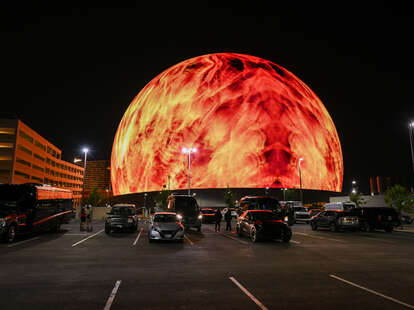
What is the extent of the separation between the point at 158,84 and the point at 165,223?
4753 cm

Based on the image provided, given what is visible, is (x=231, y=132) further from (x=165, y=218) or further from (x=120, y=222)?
(x=165, y=218)

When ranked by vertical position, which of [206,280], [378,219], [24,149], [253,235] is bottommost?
[206,280]

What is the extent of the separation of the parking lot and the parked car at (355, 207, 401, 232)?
1281 cm

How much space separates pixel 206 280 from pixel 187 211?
1584 centimetres

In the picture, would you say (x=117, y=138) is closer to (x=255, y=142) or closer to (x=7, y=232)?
(x=255, y=142)

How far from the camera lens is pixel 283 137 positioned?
1978 inches

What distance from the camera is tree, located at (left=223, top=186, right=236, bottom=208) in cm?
4891

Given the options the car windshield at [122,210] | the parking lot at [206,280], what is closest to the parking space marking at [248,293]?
the parking lot at [206,280]

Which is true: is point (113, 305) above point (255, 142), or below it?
below

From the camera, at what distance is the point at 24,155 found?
78688 millimetres

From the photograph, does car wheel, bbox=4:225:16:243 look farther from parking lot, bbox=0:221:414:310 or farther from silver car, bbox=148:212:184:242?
silver car, bbox=148:212:184:242

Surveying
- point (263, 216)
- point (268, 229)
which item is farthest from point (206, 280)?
point (263, 216)

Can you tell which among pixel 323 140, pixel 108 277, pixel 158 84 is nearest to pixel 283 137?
pixel 323 140

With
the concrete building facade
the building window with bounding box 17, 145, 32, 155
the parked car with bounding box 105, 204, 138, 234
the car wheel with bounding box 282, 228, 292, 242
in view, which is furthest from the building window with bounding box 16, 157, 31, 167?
the car wheel with bounding box 282, 228, 292, 242
